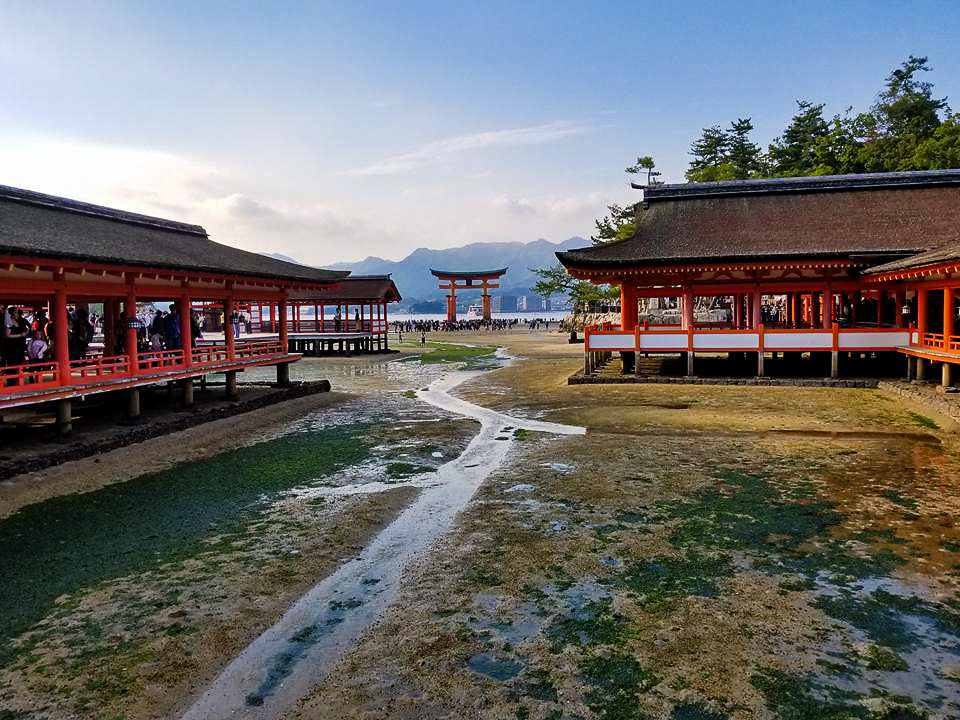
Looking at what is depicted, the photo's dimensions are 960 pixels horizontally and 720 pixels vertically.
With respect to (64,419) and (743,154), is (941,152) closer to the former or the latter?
(743,154)

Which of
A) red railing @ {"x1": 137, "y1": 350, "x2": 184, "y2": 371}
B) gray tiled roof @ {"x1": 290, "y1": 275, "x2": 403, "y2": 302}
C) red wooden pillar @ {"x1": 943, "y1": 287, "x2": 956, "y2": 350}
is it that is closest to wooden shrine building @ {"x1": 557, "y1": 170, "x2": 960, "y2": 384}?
red wooden pillar @ {"x1": 943, "y1": 287, "x2": 956, "y2": 350}

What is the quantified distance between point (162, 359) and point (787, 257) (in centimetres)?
1946

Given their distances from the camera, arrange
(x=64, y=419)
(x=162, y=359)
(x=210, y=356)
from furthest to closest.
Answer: (x=210, y=356)
(x=162, y=359)
(x=64, y=419)

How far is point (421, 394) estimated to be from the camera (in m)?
23.2

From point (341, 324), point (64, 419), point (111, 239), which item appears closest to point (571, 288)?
point (341, 324)

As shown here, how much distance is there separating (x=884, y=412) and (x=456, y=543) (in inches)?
527

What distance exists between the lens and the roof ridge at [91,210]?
52.6 feet

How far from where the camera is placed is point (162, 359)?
56.9 ft

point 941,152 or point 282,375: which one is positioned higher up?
point 941,152

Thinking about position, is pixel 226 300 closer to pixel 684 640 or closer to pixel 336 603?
pixel 336 603

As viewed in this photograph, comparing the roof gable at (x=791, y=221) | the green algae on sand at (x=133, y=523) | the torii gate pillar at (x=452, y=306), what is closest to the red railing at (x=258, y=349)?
the green algae on sand at (x=133, y=523)

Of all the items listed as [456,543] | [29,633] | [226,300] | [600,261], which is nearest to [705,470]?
[456,543]

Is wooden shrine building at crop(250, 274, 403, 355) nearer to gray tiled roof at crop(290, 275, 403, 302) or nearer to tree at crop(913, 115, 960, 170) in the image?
gray tiled roof at crop(290, 275, 403, 302)

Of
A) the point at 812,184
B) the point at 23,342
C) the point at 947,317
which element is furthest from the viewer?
the point at 812,184
